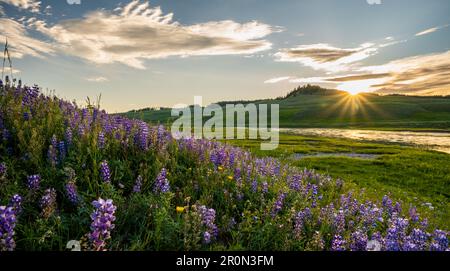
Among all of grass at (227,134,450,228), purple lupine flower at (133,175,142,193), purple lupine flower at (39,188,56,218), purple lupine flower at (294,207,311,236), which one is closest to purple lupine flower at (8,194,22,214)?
purple lupine flower at (39,188,56,218)

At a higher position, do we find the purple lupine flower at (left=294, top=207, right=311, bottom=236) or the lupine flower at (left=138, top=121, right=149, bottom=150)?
the lupine flower at (left=138, top=121, right=149, bottom=150)

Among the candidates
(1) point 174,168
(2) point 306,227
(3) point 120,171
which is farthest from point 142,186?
(2) point 306,227

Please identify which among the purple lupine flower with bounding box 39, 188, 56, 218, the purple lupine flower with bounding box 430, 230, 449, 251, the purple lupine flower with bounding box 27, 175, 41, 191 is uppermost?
the purple lupine flower with bounding box 27, 175, 41, 191

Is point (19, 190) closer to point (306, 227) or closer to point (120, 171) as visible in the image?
point (120, 171)

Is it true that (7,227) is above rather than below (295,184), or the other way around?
above

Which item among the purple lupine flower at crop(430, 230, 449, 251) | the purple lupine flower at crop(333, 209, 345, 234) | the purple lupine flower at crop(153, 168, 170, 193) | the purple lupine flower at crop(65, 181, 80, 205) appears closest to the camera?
the purple lupine flower at crop(430, 230, 449, 251)

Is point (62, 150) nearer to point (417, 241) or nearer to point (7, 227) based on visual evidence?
point (7, 227)

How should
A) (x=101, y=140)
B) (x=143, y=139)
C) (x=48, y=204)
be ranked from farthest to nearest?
(x=143, y=139)
(x=101, y=140)
(x=48, y=204)

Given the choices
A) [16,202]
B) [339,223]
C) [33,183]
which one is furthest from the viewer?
[339,223]

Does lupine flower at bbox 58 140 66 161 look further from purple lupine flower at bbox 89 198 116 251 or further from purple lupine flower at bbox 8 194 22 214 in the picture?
purple lupine flower at bbox 89 198 116 251

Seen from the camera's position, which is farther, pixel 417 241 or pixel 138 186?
pixel 138 186

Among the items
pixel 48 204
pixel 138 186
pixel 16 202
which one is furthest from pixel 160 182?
pixel 16 202
